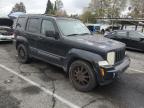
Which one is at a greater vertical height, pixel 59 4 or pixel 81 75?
pixel 59 4

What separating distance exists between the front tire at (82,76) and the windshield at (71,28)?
1.11 metres

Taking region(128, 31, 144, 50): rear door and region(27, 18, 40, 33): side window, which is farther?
region(128, 31, 144, 50): rear door

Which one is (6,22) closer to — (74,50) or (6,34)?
(6,34)

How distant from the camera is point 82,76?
4754 mm

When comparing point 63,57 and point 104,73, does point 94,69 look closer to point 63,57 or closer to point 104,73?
point 104,73

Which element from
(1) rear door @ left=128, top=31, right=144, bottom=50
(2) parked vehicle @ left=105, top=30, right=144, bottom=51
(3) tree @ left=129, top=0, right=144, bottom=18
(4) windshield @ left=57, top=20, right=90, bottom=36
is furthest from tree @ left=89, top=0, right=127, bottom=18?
(4) windshield @ left=57, top=20, right=90, bottom=36

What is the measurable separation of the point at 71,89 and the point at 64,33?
5.35 feet

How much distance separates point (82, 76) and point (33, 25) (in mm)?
2825

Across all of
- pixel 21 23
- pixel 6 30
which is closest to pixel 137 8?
pixel 6 30

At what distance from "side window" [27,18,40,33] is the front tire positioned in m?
2.12

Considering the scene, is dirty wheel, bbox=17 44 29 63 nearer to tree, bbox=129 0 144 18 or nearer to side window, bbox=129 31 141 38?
side window, bbox=129 31 141 38

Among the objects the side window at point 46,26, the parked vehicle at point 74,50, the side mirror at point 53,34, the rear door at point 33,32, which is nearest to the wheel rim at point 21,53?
the parked vehicle at point 74,50

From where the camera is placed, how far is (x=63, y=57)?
5.24 m

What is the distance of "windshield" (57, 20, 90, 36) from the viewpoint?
5.48m
